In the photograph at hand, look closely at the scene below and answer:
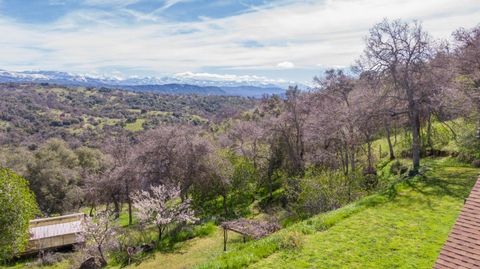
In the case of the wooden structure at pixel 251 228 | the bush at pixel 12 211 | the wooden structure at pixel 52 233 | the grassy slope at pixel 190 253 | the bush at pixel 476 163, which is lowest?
the wooden structure at pixel 52 233

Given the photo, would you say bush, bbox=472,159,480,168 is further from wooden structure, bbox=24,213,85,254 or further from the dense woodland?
wooden structure, bbox=24,213,85,254

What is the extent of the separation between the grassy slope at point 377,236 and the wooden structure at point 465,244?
5.04 m

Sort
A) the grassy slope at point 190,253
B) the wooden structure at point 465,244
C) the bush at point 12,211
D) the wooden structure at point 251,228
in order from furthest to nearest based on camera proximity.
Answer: the grassy slope at point 190,253 → the wooden structure at point 251,228 → the bush at point 12,211 → the wooden structure at point 465,244

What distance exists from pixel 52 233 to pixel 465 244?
128 feet

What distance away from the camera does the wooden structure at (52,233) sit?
3478cm

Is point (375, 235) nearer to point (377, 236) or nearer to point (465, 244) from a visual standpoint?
point (377, 236)

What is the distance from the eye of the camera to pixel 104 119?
189m

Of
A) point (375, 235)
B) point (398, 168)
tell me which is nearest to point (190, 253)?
point (375, 235)

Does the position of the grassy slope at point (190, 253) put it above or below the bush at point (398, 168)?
below

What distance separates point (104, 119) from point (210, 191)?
169 metres

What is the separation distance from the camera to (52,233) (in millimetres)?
36031

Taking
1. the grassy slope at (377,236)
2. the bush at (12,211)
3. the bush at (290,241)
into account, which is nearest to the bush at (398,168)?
the grassy slope at (377,236)

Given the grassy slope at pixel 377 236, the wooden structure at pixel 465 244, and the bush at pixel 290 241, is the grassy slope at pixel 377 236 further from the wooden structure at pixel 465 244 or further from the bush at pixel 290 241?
the wooden structure at pixel 465 244

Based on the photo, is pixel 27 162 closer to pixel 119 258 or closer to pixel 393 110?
pixel 119 258
